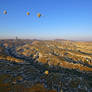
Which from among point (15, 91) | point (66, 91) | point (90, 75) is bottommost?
point (90, 75)

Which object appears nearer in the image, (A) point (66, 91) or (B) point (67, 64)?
(A) point (66, 91)

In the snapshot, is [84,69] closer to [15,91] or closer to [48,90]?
[48,90]

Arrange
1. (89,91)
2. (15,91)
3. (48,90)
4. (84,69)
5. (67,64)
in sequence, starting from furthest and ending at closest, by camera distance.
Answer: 1. (67,64)
2. (84,69)
3. (89,91)
4. (48,90)
5. (15,91)

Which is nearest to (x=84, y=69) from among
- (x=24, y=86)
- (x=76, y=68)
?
(x=76, y=68)

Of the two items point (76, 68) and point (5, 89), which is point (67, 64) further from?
point (5, 89)

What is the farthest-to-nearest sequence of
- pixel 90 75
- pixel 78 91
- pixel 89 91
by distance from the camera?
pixel 90 75 → pixel 89 91 → pixel 78 91

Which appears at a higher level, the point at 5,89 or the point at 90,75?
the point at 5,89

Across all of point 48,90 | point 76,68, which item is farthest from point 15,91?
point 76,68

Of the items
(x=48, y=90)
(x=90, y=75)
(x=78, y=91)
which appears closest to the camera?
(x=48, y=90)

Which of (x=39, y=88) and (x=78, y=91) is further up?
(x=39, y=88)
